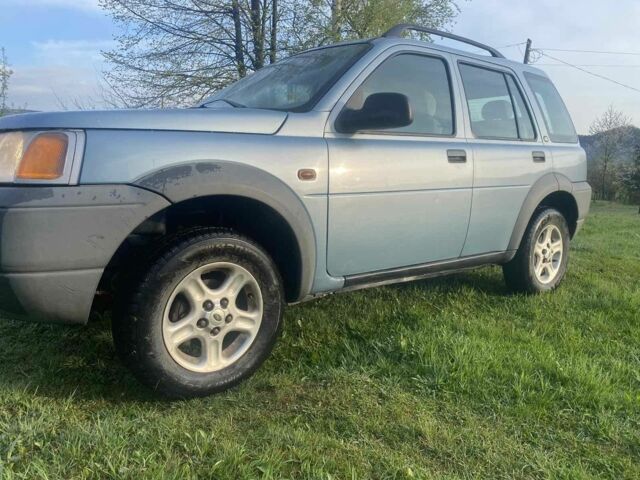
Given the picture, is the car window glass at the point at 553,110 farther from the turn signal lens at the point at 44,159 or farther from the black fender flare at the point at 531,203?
the turn signal lens at the point at 44,159

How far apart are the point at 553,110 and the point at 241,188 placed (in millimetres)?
3378

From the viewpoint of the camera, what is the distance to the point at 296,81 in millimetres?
3426

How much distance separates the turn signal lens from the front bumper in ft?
0.22

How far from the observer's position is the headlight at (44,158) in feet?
7.29

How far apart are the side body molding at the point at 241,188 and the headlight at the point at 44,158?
0.85ft

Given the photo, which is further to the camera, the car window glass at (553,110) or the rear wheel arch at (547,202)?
the car window glass at (553,110)

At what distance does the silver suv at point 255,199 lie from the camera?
2.26 meters

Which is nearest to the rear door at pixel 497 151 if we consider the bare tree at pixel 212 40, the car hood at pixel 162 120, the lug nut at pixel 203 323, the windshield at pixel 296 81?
the windshield at pixel 296 81

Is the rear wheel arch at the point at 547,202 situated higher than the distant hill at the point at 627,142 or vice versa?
the distant hill at the point at 627,142

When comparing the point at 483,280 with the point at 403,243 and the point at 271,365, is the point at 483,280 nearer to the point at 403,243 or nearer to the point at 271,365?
the point at 403,243

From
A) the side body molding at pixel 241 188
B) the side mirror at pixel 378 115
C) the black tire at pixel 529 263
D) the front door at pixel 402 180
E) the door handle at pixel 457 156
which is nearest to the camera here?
the side body molding at pixel 241 188

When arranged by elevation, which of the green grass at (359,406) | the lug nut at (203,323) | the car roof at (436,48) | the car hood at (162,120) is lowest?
the green grass at (359,406)

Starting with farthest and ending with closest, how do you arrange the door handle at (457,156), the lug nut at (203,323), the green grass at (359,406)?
the door handle at (457,156), the lug nut at (203,323), the green grass at (359,406)

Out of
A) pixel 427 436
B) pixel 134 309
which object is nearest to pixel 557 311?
pixel 427 436
